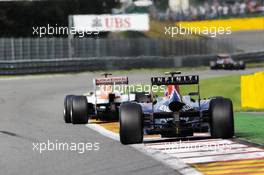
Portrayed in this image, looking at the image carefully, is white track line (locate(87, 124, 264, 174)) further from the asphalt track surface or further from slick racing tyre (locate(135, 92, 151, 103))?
slick racing tyre (locate(135, 92, 151, 103))

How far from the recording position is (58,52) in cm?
4516

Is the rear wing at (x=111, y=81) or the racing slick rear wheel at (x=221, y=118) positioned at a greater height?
the rear wing at (x=111, y=81)

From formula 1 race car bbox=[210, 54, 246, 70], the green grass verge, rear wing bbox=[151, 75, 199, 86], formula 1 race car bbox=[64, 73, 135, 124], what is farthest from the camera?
formula 1 race car bbox=[210, 54, 246, 70]

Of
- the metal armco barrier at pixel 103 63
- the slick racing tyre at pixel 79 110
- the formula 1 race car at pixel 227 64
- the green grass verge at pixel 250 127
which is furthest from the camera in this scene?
the formula 1 race car at pixel 227 64

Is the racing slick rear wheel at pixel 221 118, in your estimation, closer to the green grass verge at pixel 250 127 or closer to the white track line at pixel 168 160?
the green grass verge at pixel 250 127

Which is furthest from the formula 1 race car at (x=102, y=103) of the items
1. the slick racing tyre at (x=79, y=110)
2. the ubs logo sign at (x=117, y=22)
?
the ubs logo sign at (x=117, y=22)

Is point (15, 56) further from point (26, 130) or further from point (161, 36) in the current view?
point (26, 130)

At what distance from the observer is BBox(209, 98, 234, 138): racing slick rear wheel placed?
1199 cm

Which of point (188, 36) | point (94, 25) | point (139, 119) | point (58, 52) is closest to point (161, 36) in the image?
point (188, 36)

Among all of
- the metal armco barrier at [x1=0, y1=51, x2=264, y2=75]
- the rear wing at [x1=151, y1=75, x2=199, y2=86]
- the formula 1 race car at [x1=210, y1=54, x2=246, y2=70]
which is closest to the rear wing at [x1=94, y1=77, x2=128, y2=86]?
the rear wing at [x1=151, y1=75, x2=199, y2=86]

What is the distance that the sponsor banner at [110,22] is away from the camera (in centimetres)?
5047

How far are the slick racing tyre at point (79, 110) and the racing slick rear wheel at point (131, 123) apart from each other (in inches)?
174

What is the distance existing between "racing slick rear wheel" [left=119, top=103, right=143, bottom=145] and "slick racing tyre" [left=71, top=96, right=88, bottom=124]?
442cm

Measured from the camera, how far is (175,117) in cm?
1216
